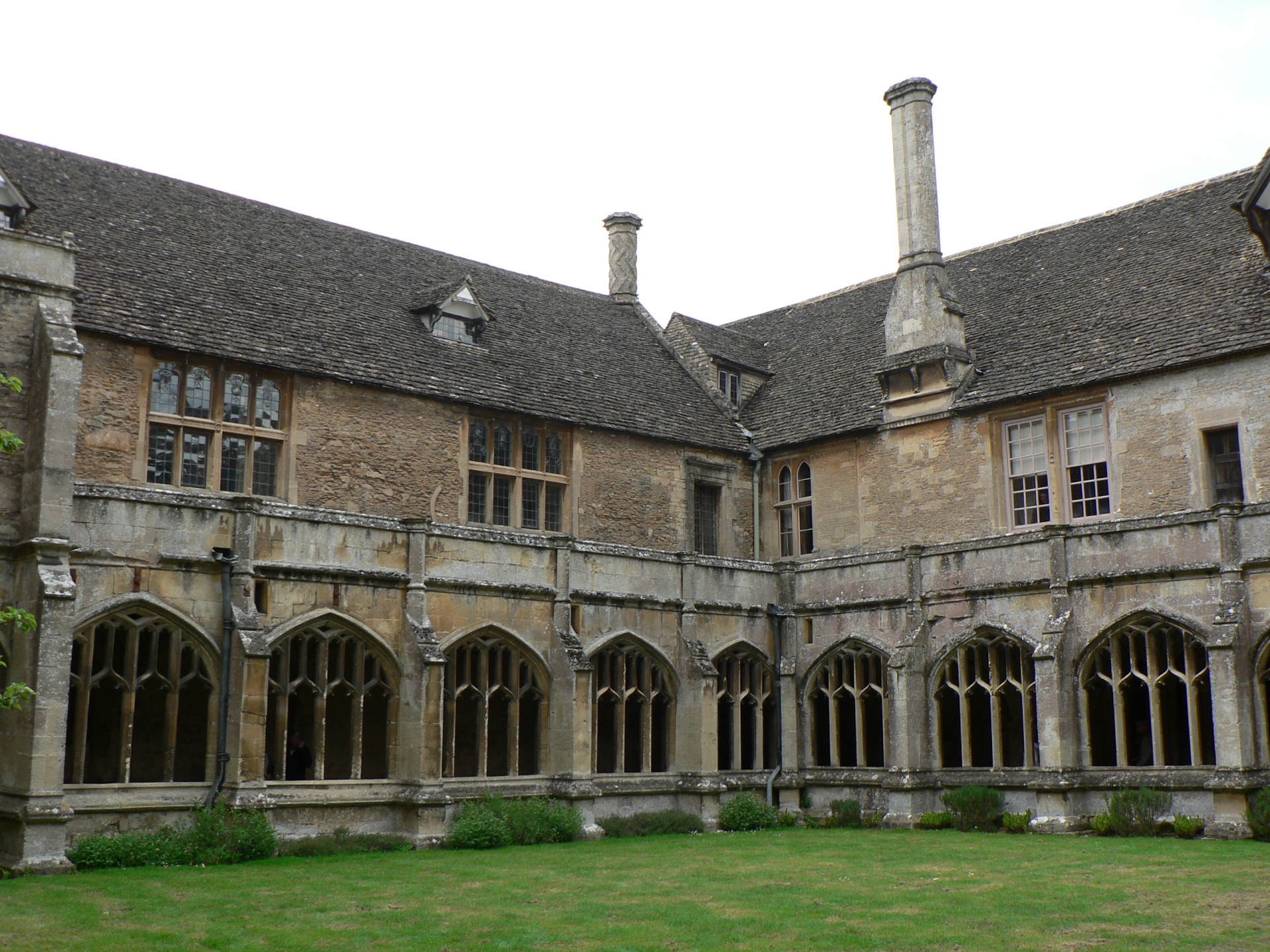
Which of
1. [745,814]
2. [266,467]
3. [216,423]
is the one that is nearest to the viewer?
[216,423]

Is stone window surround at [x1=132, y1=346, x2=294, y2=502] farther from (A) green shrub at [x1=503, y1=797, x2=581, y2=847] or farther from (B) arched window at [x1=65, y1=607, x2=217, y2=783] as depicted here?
(A) green shrub at [x1=503, y1=797, x2=581, y2=847]

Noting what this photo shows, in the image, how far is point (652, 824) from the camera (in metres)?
20.1

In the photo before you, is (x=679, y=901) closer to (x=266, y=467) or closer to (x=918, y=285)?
(x=266, y=467)

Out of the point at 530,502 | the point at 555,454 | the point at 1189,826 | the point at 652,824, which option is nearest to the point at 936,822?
the point at 1189,826

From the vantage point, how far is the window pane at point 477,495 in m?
22.8

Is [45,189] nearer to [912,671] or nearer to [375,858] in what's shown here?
[375,858]

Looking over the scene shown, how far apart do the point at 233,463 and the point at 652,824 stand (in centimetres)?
882

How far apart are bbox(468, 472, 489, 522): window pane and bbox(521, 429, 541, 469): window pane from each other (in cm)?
92

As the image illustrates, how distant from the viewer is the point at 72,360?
15477mm

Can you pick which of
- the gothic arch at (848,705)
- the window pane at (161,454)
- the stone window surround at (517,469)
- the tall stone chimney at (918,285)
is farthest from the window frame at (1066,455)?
the window pane at (161,454)

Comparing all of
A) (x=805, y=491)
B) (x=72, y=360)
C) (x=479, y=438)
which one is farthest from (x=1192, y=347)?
(x=72, y=360)

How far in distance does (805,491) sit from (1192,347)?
8566 mm

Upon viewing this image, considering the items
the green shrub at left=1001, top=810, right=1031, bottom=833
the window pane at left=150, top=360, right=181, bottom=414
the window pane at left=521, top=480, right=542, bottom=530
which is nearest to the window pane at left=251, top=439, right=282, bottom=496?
the window pane at left=150, top=360, right=181, bottom=414

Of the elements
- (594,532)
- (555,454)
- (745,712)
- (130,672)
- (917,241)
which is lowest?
(745,712)
